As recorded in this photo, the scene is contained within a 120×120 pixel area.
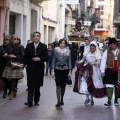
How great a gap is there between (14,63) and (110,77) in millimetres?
2823

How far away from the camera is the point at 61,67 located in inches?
490

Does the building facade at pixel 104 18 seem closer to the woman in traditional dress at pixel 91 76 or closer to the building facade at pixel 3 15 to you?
the building facade at pixel 3 15

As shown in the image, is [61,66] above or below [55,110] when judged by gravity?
above

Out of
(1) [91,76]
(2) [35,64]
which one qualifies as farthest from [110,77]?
(2) [35,64]

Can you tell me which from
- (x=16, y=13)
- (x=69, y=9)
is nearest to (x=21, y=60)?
(x=16, y=13)

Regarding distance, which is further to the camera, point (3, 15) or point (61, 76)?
point (3, 15)

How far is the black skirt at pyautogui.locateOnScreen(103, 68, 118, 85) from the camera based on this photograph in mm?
12820

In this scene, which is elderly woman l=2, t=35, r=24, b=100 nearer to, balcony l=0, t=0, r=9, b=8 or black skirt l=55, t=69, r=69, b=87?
black skirt l=55, t=69, r=69, b=87

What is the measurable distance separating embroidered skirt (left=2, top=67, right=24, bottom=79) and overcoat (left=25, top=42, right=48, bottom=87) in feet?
3.81

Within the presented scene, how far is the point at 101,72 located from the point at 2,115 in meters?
3.27

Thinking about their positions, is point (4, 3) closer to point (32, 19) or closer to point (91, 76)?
point (91, 76)

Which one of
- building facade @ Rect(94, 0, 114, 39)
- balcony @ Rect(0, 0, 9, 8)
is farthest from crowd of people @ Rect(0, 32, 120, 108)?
building facade @ Rect(94, 0, 114, 39)

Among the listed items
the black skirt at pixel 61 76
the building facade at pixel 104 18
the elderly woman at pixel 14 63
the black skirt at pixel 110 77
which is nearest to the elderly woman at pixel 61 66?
the black skirt at pixel 61 76

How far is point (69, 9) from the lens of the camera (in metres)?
46.5
